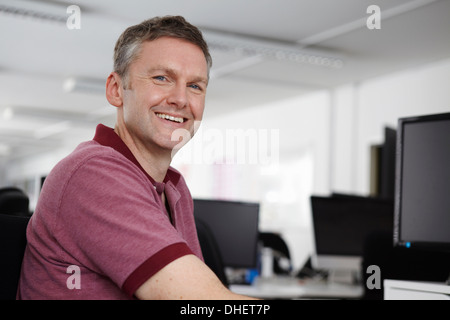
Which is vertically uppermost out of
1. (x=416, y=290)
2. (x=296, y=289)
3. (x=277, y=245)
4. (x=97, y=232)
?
(x=97, y=232)

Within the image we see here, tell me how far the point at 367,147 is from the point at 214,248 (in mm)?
4810

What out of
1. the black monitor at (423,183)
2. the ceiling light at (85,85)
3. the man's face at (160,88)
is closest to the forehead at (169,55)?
the man's face at (160,88)

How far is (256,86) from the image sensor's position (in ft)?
22.2

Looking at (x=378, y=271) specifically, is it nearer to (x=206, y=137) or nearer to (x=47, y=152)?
(x=206, y=137)

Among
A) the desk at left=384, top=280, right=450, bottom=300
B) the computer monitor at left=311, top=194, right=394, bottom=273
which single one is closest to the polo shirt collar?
the desk at left=384, top=280, right=450, bottom=300

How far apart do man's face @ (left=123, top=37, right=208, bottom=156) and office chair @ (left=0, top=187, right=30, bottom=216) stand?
1.51ft

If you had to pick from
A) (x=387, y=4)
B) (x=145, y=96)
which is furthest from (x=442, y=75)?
(x=145, y=96)

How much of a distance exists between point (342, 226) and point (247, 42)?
196 cm

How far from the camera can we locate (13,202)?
1.48m

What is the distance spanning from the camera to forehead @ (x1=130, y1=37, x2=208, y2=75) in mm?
1175

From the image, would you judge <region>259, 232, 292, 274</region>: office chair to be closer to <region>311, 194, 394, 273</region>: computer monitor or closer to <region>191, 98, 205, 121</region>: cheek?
<region>311, 194, 394, 273</region>: computer monitor

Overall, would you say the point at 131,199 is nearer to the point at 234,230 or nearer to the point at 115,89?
the point at 115,89

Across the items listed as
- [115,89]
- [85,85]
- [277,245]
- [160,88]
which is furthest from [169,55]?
[85,85]
